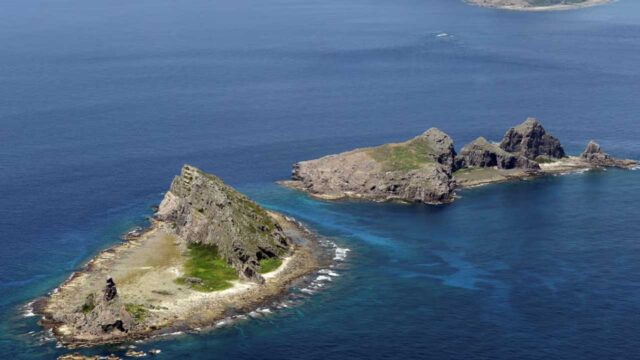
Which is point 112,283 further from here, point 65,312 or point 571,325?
point 571,325

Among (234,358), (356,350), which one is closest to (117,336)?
(234,358)

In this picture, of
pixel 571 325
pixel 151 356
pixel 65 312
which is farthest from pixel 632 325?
pixel 65 312

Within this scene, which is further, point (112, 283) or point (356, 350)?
point (112, 283)

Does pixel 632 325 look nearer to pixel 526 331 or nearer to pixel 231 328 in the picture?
pixel 526 331

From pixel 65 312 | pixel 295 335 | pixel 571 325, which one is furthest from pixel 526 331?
pixel 65 312

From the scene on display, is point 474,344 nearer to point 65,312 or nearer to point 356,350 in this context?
point 356,350

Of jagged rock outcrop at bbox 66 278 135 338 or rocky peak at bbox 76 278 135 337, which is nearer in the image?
jagged rock outcrop at bbox 66 278 135 338

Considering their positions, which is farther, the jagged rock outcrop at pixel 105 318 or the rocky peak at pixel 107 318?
the rocky peak at pixel 107 318

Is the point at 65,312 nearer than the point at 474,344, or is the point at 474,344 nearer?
the point at 474,344
